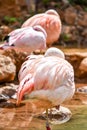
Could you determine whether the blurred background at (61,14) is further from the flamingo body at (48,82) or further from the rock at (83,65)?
the flamingo body at (48,82)

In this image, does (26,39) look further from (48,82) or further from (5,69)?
(48,82)

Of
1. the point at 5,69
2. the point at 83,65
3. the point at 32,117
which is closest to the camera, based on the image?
the point at 32,117

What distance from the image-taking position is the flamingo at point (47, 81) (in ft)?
13.7

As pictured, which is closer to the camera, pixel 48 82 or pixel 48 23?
pixel 48 82

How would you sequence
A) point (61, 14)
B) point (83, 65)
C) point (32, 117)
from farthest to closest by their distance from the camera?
point (61, 14) < point (83, 65) < point (32, 117)

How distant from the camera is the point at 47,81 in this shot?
4242mm

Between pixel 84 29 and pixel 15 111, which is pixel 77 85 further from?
pixel 84 29

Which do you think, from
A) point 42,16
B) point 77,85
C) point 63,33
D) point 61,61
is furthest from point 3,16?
point 61,61

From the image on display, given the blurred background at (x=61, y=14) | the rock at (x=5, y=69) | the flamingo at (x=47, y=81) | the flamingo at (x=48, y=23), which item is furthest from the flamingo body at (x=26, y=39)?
the blurred background at (x=61, y=14)

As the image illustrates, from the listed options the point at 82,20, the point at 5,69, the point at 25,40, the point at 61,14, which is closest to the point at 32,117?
the point at 5,69

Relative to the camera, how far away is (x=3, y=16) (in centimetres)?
1420

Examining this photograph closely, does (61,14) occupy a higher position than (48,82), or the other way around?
(48,82)

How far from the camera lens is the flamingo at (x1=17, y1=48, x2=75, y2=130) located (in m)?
4.18

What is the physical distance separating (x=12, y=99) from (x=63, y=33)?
7011mm
